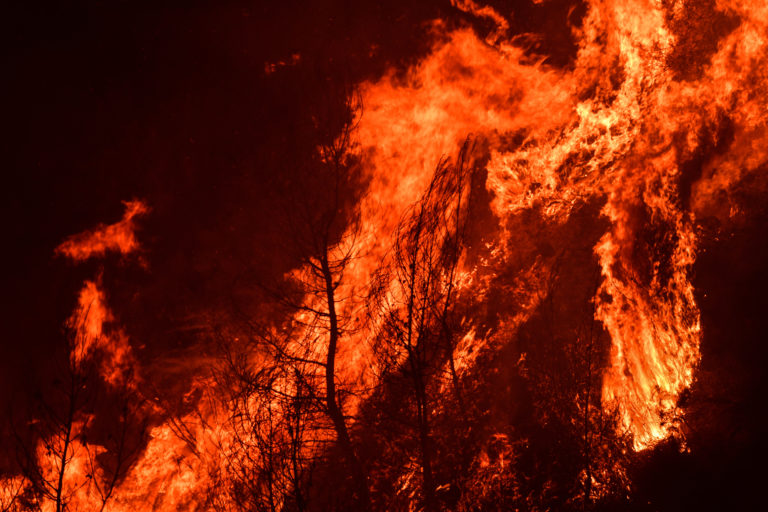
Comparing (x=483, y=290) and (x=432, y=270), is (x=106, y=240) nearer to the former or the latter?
(x=432, y=270)

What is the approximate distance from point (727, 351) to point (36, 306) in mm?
14431

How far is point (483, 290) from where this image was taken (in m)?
10.3

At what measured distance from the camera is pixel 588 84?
9375 millimetres

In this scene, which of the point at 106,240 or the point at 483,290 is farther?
the point at 483,290

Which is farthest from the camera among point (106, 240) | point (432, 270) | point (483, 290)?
point (483, 290)

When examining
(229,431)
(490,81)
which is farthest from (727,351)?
(229,431)

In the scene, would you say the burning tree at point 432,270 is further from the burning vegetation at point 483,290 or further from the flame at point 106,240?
the flame at point 106,240

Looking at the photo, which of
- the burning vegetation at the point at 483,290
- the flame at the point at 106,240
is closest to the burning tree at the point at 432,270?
the burning vegetation at the point at 483,290

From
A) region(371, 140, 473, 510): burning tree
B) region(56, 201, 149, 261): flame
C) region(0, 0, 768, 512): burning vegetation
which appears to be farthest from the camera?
region(56, 201, 149, 261): flame

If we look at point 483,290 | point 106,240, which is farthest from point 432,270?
point 106,240

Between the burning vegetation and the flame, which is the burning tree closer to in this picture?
the burning vegetation

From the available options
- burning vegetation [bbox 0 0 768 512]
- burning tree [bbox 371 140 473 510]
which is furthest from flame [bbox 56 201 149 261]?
burning tree [bbox 371 140 473 510]

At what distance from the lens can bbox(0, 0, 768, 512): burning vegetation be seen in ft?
29.6

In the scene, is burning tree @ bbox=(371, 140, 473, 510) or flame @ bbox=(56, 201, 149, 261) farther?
flame @ bbox=(56, 201, 149, 261)
